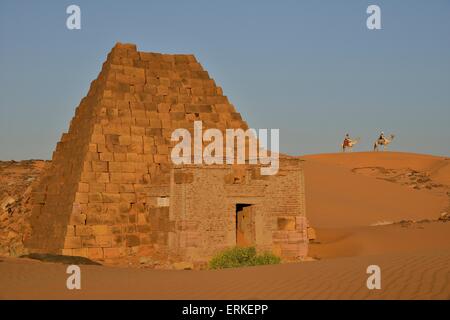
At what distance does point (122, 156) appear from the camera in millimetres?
21016

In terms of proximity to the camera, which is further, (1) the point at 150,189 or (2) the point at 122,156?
(2) the point at 122,156

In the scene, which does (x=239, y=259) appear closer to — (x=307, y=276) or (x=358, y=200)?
(x=307, y=276)

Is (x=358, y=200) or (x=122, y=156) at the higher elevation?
(x=122, y=156)

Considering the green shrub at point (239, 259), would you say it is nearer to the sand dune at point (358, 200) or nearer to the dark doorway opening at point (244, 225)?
the dark doorway opening at point (244, 225)

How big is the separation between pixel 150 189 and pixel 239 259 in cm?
456

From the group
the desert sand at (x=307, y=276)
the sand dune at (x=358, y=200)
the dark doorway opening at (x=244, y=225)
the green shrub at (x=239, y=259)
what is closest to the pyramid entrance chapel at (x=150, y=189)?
the dark doorway opening at (x=244, y=225)

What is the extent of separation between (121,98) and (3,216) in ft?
22.3

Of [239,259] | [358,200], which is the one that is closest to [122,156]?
[239,259]

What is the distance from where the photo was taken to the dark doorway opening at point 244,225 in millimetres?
19922

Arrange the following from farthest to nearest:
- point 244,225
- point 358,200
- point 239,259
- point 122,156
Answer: point 358,200, point 122,156, point 244,225, point 239,259

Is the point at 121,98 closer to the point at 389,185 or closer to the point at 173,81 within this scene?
the point at 173,81

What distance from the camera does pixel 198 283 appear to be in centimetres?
1162

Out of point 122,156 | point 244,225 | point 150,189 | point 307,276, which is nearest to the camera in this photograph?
point 307,276
